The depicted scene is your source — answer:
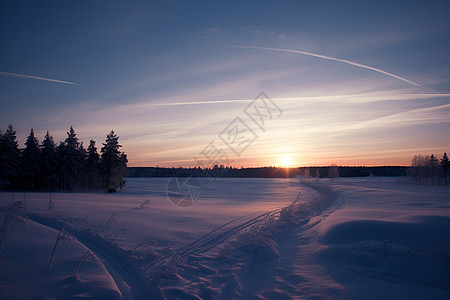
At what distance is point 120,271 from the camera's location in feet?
23.0

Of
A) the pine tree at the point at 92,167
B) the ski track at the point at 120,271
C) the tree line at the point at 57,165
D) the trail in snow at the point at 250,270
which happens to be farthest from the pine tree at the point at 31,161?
the trail in snow at the point at 250,270

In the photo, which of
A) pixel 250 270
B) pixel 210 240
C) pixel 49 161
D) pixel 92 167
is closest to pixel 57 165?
pixel 49 161

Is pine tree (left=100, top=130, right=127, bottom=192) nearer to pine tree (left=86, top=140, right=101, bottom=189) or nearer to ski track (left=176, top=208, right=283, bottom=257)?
pine tree (left=86, top=140, right=101, bottom=189)

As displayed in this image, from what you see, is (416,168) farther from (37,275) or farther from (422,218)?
(37,275)

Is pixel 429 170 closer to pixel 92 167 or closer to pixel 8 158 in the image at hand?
pixel 92 167

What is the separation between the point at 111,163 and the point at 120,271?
138 feet

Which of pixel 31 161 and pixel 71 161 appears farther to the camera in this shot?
pixel 71 161

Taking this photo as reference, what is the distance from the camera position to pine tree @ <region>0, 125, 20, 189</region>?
36.6 meters

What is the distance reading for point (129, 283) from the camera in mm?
6344

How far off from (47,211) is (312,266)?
1390cm

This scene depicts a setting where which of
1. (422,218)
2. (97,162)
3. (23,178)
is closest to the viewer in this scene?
(422,218)

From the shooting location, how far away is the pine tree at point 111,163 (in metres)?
44.9

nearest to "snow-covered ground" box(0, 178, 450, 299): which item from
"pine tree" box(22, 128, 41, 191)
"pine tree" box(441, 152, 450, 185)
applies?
"pine tree" box(22, 128, 41, 191)

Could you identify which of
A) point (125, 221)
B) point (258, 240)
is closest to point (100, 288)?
point (258, 240)
